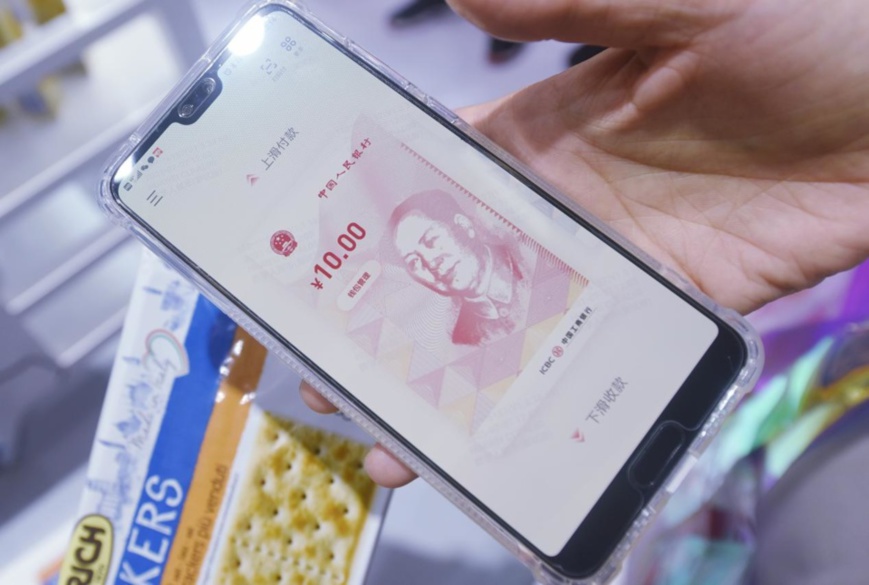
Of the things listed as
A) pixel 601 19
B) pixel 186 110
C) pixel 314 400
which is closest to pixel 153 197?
pixel 186 110

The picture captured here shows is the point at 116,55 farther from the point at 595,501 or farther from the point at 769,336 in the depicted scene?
the point at 769,336

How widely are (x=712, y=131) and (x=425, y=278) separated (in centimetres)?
24

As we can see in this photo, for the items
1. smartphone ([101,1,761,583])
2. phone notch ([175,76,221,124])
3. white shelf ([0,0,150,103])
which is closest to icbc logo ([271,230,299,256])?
smartphone ([101,1,761,583])

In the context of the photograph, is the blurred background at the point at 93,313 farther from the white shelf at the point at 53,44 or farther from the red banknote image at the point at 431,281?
the red banknote image at the point at 431,281

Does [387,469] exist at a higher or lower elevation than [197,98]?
lower

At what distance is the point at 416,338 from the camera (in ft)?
1.62

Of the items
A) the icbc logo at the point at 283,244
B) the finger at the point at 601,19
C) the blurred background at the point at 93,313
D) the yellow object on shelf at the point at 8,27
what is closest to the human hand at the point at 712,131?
the finger at the point at 601,19

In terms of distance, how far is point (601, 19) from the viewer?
462 mm

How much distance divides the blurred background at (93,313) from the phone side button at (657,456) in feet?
0.93

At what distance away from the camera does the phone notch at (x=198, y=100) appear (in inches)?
20.0

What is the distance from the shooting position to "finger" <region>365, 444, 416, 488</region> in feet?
1.65

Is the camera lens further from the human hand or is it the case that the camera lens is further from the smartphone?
the human hand

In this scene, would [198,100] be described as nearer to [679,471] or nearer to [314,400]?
[314,400]

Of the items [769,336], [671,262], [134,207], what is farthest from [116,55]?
[769,336]
